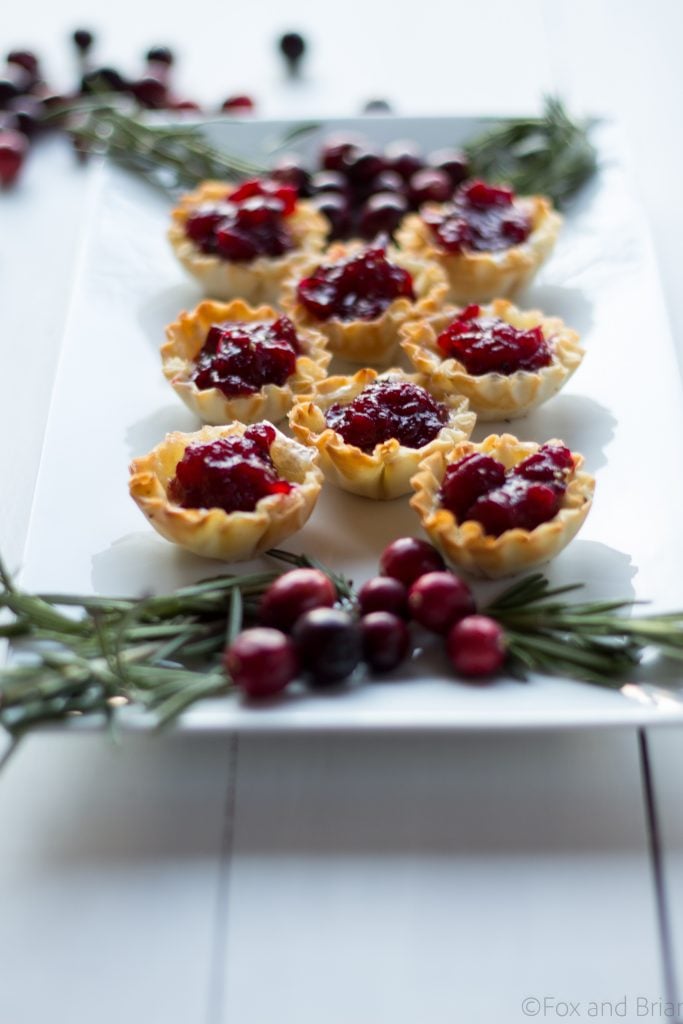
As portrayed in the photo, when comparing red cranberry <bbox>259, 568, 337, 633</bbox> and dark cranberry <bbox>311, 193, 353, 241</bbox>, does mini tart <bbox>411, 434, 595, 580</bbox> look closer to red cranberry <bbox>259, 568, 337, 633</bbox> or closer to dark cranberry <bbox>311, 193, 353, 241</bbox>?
red cranberry <bbox>259, 568, 337, 633</bbox>

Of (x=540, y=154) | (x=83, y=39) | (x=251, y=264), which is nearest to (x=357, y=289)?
(x=251, y=264)

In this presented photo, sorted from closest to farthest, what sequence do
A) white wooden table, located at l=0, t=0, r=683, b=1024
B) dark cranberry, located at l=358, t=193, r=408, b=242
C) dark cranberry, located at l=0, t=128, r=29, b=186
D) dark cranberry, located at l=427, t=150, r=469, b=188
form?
white wooden table, located at l=0, t=0, r=683, b=1024, dark cranberry, located at l=358, t=193, r=408, b=242, dark cranberry, located at l=427, t=150, r=469, b=188, dark cranberry, located at l=0, t=128, r=29, b=186

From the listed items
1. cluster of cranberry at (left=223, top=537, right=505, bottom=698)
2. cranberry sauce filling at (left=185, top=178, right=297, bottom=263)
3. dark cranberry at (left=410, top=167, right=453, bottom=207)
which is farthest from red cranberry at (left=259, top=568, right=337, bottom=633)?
dark cranberry at (left=410, top=167, right=453, bottom=207)

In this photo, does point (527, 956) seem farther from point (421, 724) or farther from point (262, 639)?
point (262, 639)

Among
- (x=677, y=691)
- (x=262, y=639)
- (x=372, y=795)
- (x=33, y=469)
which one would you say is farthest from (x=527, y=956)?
(x=33, y=469)

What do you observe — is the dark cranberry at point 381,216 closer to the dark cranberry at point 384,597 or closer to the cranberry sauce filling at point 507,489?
the cranberry sauce filling at point 507,489

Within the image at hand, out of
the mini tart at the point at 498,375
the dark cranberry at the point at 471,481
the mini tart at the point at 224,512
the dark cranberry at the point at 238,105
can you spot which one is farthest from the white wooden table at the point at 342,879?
the dark cranberry at the point at 238,105
